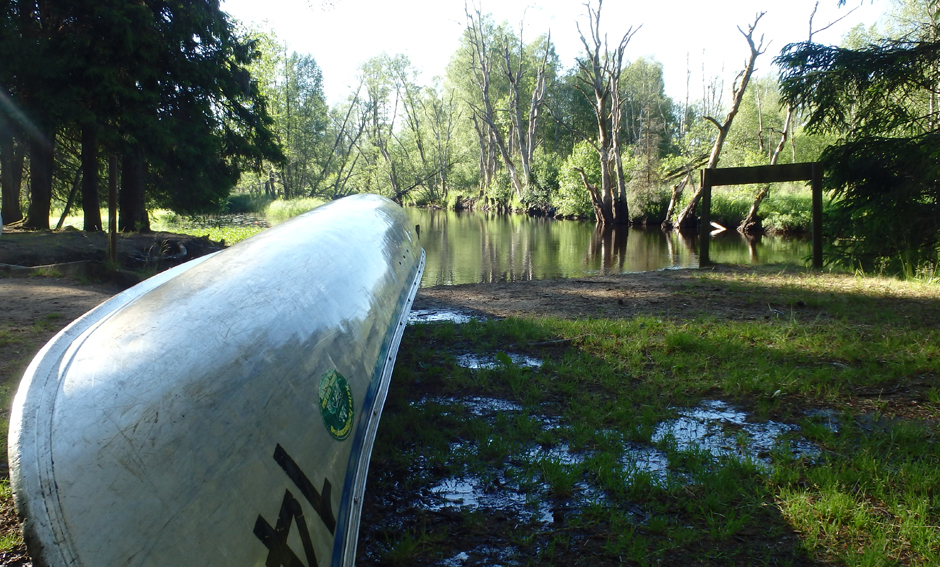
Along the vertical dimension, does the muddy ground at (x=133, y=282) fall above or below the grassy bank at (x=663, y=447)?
above

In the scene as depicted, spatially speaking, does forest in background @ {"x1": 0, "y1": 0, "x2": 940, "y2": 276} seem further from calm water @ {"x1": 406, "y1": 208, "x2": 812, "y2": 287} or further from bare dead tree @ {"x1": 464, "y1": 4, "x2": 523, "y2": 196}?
bare dead tree @ {"x1": 464, "y1": 4, "x2": 523, "y2": 196}

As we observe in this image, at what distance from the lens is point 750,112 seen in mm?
52000

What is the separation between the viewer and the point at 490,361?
5301 millimetres

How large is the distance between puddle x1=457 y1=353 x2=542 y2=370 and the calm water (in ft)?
21.7

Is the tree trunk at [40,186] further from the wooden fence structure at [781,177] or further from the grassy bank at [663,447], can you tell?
the wooden fence structure at [781,177]

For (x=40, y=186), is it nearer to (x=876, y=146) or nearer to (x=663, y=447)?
(x=663, y=447)

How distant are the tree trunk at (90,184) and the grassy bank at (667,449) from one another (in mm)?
12016

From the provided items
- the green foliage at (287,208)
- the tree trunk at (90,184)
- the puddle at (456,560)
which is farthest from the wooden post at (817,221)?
the green foliage at (287,208)

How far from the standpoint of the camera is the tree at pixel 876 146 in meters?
8.76

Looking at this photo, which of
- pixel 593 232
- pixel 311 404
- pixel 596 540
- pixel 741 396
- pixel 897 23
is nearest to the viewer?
pixel 311 404

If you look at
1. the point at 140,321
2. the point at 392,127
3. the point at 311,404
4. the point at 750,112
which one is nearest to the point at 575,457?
the point at 311,404

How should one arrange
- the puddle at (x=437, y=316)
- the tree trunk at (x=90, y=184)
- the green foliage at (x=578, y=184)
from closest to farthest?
the puddle at (x=437, y=316) < the tree trunk at (x=90, y=184) < the green foliage at (x=578, y=184)

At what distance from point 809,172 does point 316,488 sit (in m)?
10.5

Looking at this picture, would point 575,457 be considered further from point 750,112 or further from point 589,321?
point 750,112
